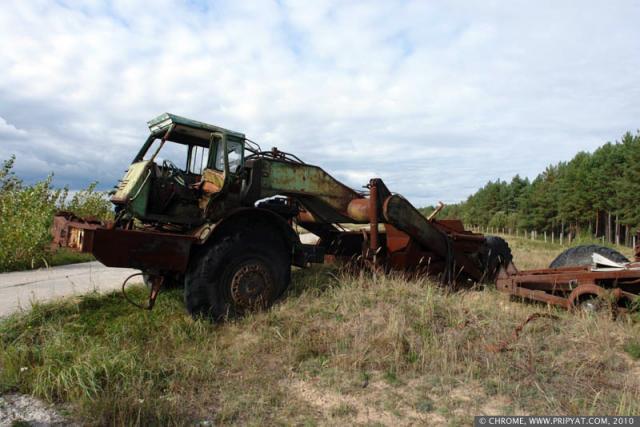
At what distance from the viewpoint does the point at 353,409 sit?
3.32 metres

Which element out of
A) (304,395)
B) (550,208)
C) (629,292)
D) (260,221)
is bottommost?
(304,395)

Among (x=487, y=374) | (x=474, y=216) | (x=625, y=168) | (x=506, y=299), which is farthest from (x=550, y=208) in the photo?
(x=487, y=374)

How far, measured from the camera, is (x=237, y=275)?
5.34 meters

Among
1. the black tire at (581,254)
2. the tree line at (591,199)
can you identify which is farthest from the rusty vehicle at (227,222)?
the tree line at (591,199)

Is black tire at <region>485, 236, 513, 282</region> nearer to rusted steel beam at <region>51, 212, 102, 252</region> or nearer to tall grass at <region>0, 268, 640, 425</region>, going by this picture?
tall grass at <region>0, 268, 640, 425</region>

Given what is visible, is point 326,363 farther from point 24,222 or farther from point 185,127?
point 24,222

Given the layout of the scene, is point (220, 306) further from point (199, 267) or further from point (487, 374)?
point (487, 374)

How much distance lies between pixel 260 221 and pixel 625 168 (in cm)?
4423

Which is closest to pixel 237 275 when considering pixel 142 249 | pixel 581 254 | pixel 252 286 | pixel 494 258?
pixel 252 286

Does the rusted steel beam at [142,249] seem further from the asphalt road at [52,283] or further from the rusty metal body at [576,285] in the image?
the rusty metal body at [576,285]

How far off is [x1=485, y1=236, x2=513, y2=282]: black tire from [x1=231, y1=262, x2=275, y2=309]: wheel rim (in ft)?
14.0

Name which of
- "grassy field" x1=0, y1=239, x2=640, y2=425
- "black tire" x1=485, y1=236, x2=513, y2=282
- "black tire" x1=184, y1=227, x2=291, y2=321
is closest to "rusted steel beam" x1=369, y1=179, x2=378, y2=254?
"grassy field" x1=0, y1=239, x2=640, y2=425

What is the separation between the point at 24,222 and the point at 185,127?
6940 millimetres

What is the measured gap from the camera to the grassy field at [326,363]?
3.29 m
